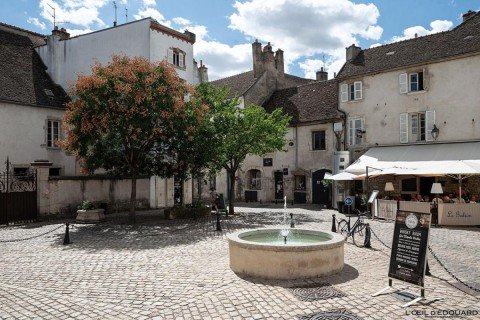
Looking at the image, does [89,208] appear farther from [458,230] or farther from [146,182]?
[458,230]

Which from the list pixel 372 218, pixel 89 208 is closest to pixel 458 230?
pixel 372 218

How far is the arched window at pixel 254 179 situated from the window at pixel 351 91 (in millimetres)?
10069

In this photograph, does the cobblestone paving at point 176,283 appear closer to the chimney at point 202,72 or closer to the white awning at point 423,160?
the white awning at point 423,160

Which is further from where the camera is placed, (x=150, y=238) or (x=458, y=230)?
(x=458, y=230)

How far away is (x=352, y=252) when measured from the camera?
37.1ft

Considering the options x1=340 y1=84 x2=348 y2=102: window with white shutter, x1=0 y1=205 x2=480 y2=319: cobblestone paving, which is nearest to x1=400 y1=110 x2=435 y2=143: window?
x1=340 y1=84 x2=348 y2=102: window with white shutter

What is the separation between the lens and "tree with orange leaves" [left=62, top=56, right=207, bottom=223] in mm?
16141

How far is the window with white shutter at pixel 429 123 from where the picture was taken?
21969 millimetres

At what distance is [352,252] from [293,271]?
3703 millimetres

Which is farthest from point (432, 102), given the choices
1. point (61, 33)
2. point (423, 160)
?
point (61, 33)

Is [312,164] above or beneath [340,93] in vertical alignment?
beneath

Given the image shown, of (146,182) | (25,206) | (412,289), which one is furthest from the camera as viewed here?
(146,182)

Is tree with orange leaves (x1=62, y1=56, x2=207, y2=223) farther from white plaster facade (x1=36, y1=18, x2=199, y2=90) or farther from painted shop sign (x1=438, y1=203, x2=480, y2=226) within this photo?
painted shop sign (x1=438, y1=203, x2=480, y2=226)

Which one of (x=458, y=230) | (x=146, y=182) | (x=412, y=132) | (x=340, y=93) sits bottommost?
(x=458, y=230)
